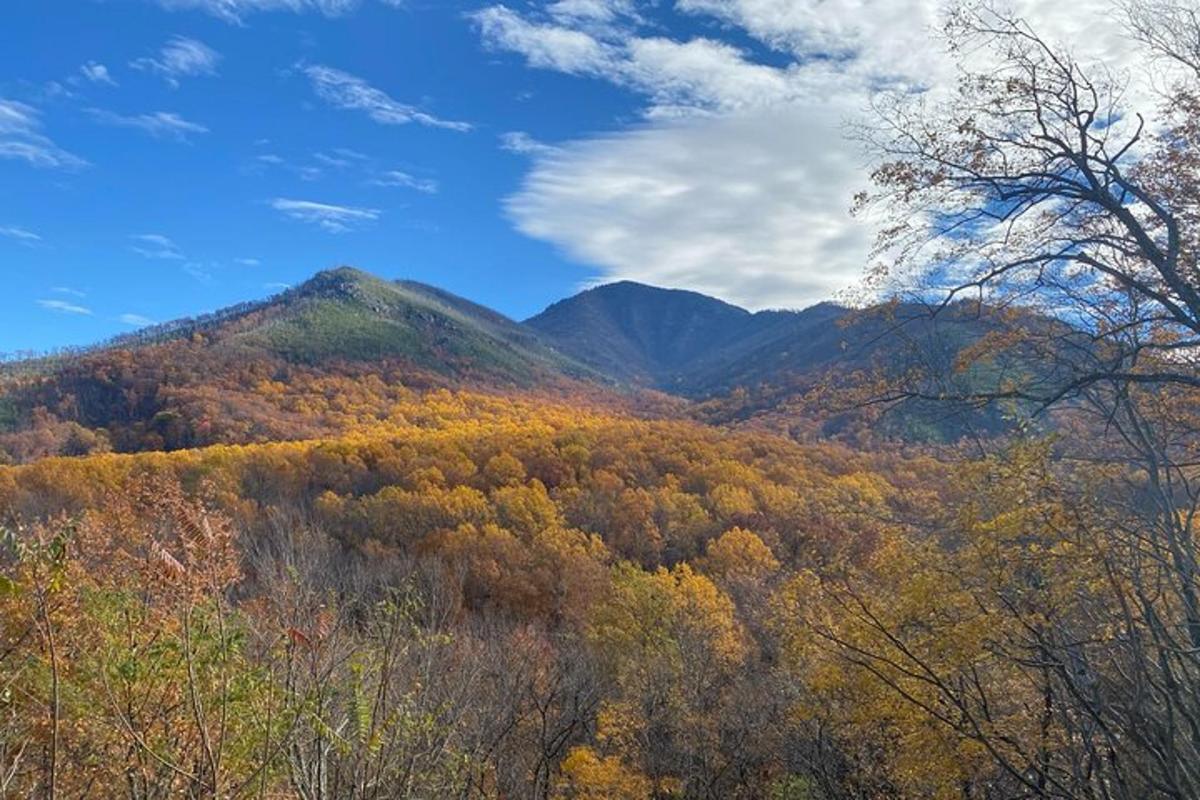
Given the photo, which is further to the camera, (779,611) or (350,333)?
(350,333)

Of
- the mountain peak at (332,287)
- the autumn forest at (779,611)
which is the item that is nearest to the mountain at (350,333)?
the mountain peak at (332,287)

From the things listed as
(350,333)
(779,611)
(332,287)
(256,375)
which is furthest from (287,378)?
(779,611)

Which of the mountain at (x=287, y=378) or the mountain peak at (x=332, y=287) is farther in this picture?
the mountain peak at (x=332, y=287)

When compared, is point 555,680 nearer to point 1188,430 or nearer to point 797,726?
point 797,726

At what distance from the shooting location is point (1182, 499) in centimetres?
776

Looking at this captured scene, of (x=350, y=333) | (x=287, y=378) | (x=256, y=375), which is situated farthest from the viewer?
(x=350, y=333)

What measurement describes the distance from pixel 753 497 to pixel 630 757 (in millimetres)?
42309

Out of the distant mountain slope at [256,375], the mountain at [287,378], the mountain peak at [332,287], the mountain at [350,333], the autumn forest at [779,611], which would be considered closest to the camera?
the autumn forest at [779,611]

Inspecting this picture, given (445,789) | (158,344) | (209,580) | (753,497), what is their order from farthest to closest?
1. (158,344)
2. (753,497)
3. (445,789)
4. (209,580)

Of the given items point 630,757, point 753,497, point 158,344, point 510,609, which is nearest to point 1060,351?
point 630,757

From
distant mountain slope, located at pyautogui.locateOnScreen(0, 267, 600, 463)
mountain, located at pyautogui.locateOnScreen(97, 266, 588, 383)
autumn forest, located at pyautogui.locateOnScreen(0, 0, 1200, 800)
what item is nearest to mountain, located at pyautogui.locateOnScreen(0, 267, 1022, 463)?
distant mountain slope, located at pyautogui.locateOnScreen(0, 267, 600, 463)

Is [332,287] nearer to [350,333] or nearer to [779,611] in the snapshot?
[350,333]

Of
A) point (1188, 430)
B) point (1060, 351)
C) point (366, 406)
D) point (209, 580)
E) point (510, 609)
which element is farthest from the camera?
point (366, 406)

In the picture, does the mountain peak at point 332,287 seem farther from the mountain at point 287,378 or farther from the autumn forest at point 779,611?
the autumn forest at point 779,611
